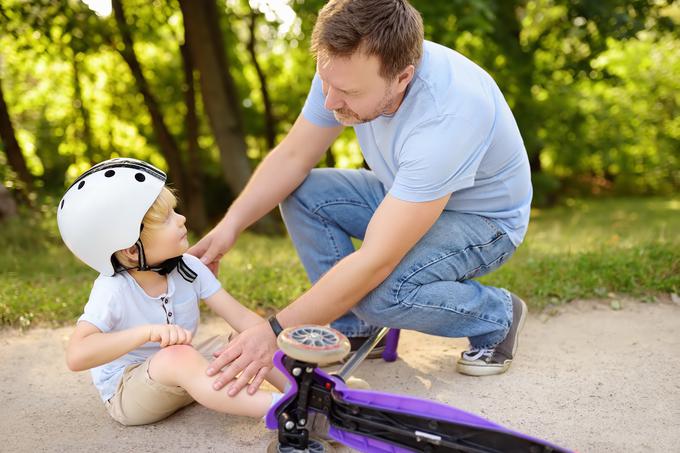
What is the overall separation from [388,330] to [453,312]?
0.38 m

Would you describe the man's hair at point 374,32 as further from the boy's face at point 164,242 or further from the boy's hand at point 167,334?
the boy's hand at point 167,334

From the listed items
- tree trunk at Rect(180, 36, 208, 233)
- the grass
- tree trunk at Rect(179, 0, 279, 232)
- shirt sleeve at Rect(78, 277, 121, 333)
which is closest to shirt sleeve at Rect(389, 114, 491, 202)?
shirt sleeve at Rect(78, 277, 121, 333)

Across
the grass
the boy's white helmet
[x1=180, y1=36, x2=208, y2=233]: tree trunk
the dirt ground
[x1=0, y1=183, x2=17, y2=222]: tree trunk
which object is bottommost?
[x1=180, y1=36, x2=208, y2=233]: tree trunk

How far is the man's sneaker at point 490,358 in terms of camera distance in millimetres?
2846

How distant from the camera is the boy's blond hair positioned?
233cm

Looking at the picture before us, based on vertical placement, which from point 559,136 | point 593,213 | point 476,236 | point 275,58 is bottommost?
point 593,213

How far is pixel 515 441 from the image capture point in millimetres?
1841

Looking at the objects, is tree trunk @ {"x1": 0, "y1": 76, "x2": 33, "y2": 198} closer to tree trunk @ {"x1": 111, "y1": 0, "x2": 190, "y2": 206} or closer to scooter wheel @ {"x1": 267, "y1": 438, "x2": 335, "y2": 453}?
tree trunk @ {"x1": 111, "y1": 0, "x2": 190, "y2": 206}

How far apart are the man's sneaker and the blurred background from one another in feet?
3.00

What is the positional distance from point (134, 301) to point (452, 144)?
3.94ft

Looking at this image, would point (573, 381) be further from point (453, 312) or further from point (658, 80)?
point (658, 80)

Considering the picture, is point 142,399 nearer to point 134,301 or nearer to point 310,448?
point 134,301

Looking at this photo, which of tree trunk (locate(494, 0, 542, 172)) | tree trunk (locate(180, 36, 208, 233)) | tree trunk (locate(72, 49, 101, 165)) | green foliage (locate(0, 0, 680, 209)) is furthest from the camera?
tree trunk (locate(72, 49, 101, 165))

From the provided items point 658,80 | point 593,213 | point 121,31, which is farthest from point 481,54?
point 658,80
